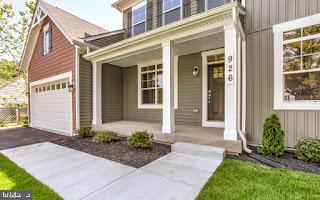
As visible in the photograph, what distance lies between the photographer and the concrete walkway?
263 centimetres

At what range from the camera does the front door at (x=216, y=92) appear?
19.9ft

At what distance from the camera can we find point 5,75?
17344 mm

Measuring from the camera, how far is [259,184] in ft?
9.02

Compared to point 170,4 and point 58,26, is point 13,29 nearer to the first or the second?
point 58,26

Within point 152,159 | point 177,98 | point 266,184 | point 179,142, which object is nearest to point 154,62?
point 177,98

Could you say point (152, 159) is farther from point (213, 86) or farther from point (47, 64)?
point (47, 64)

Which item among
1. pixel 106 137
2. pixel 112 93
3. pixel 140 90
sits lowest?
pixel 106 137

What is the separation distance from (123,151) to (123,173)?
138 centimetres

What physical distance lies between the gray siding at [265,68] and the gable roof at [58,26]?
600 centimetres

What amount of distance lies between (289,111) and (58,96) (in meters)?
8.88

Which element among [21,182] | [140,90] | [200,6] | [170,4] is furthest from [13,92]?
[200,6]

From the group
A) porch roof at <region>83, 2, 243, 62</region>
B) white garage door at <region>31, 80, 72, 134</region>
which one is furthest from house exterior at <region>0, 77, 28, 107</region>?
porch roof at <region>83, 2, 243, 62</region>

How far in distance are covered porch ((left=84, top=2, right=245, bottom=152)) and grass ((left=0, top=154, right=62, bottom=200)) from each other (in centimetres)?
302

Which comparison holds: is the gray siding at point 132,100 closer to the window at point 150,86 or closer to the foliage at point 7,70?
the window at point 150,86
